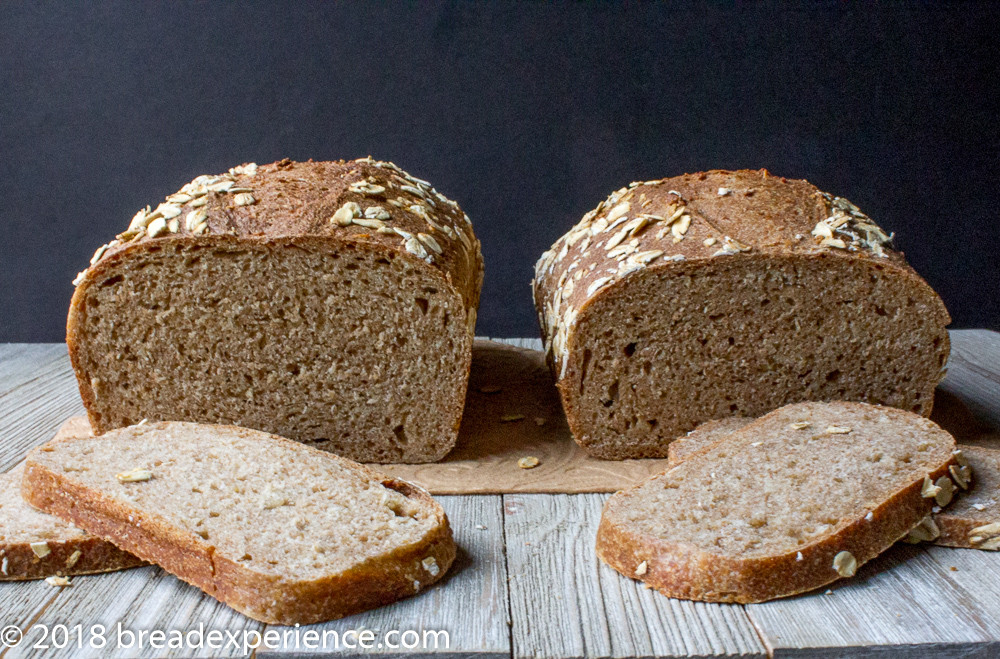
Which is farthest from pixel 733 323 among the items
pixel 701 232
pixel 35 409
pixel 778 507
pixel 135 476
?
pixel 35 409

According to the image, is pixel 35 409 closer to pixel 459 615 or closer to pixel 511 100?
pixel 459 615

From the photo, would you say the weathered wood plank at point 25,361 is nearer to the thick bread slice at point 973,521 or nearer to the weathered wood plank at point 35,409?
the weathered wood plank at point 35,409

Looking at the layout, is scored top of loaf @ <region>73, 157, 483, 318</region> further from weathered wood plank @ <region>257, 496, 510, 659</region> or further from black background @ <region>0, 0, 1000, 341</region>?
black background @ <region>0, 0, 1000, 341</region>

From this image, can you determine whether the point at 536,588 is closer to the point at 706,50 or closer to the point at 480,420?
the point at 480,420

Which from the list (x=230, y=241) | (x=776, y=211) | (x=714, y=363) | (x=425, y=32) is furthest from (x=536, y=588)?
(x=425, y=32)

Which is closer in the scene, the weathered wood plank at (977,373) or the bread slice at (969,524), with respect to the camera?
the bread slice at (969,524)

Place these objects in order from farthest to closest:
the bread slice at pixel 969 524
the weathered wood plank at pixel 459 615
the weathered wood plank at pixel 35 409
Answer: the weathered wood plank at pixel 35 409 < the bread slice at pixel 969 524 < the weathered wood plank at pixel 459 615

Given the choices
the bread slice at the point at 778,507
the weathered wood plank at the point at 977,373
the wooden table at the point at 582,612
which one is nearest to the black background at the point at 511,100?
the weathered wood plank at the point at 977,373
